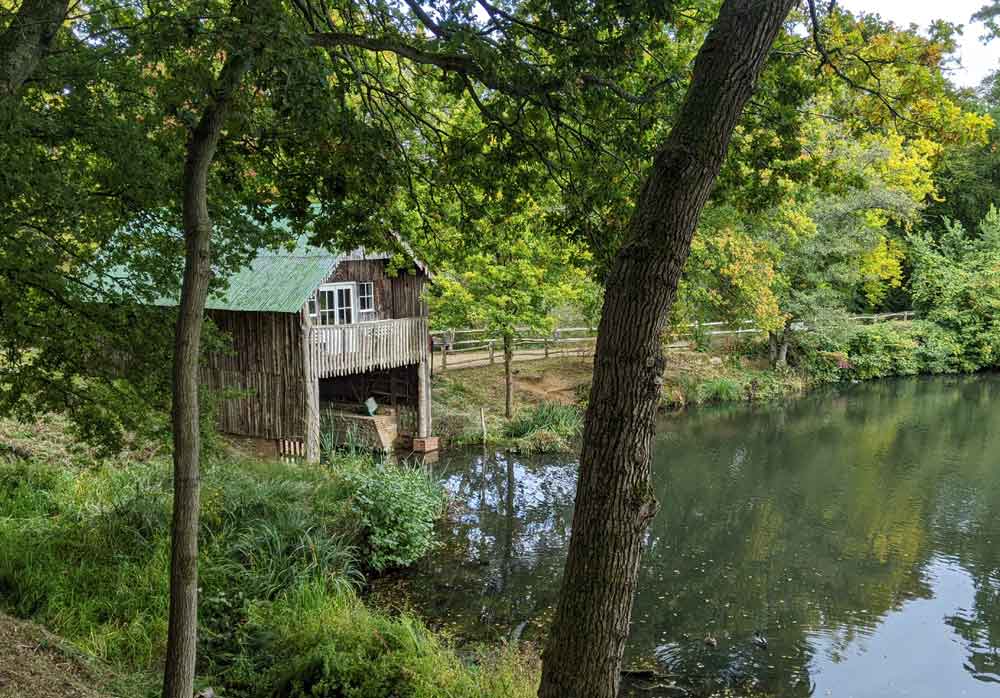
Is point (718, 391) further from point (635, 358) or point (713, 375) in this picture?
point (635, 358)

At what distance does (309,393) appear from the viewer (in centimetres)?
1570

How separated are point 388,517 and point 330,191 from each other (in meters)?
5.91

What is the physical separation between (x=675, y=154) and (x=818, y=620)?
30.0 ft

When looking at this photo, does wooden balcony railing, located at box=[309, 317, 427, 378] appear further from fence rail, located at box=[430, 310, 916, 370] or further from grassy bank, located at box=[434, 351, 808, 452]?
fence rail, located at box=[430, 310, 916, 370]

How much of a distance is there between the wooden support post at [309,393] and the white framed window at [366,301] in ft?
6.14

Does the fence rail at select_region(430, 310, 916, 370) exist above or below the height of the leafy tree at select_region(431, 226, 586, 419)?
below

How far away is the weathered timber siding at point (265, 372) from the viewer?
622 inches

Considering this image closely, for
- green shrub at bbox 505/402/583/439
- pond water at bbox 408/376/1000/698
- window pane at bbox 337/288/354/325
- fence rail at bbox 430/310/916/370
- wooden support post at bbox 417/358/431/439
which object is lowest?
pond water at bbox 408/376/1000/698

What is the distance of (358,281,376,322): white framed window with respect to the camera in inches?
688

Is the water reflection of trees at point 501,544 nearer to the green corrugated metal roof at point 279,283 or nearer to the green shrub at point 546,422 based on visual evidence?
the green shrub at point 546,422

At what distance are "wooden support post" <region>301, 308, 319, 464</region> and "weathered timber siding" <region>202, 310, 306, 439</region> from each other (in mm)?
102

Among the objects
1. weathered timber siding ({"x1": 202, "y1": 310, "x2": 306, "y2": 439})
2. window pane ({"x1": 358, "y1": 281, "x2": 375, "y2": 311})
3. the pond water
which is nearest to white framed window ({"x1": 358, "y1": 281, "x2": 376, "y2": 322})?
window pane ({"x1": 358, "y1": 281, "x2": 375, "y2": 311})

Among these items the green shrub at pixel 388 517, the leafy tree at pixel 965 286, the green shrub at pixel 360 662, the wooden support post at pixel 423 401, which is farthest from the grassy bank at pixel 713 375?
the green shrub at pixel 360 662

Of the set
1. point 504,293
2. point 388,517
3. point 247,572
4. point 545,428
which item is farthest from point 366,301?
point 247,572
